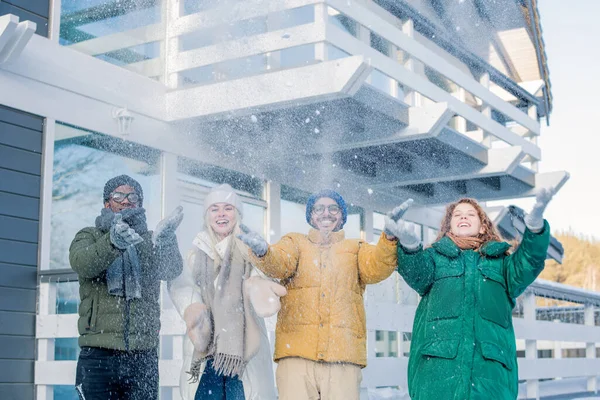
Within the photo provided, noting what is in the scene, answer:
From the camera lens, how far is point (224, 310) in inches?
167

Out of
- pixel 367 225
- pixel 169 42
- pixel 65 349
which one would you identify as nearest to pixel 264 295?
pixel 65 349

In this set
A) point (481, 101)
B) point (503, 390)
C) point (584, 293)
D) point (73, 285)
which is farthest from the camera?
point (481, 101)

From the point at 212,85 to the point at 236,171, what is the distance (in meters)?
1.71

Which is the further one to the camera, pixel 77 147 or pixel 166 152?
pixel 166 152

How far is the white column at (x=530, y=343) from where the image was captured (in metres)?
9.37

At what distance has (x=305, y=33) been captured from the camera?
8570 mm

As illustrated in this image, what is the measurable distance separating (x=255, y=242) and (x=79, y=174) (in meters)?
4.84

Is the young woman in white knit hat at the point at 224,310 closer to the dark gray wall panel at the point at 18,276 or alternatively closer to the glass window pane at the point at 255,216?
the dark gray wall panel at the point at 18,276

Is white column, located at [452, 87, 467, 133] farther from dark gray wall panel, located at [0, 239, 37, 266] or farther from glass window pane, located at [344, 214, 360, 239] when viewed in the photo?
dark gray wall panel, located at [0, 239, 37, 266]

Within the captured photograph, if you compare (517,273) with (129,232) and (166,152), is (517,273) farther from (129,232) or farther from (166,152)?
(166,152)

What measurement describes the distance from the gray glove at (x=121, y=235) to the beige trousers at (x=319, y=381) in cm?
101

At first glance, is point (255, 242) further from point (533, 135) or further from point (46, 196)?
point (533, 135)

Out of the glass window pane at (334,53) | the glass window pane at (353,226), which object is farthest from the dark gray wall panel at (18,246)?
the glass window pane at (353,226)

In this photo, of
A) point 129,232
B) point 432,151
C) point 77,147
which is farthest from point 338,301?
point 432,151
